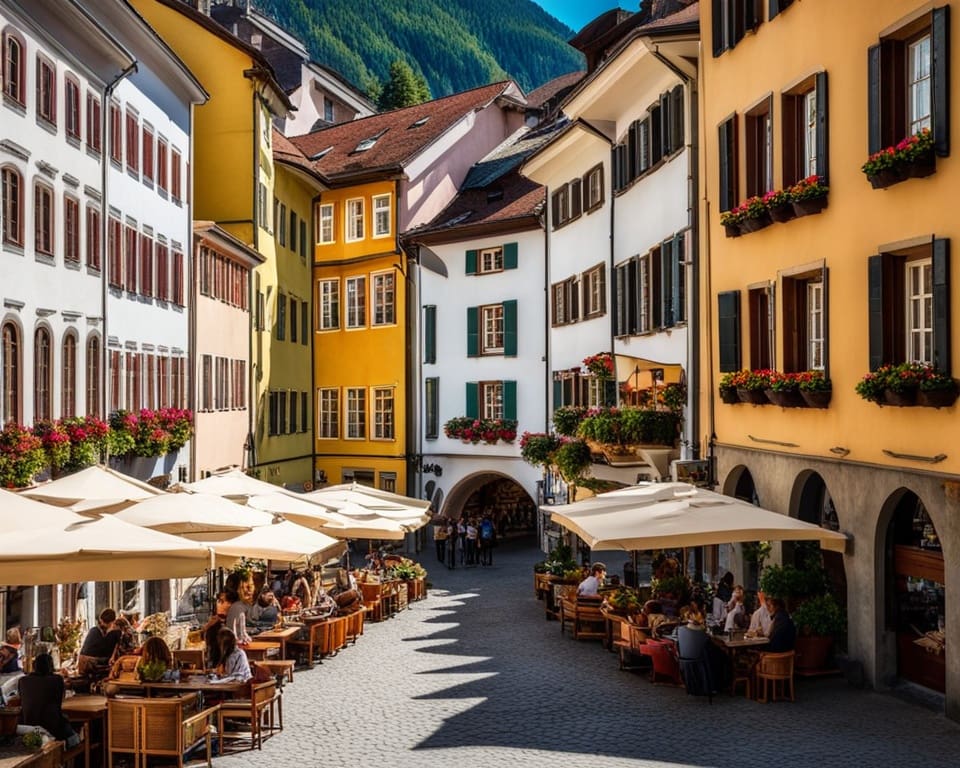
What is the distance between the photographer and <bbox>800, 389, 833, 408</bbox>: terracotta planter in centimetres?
2055

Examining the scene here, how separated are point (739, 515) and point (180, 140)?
2320 cm

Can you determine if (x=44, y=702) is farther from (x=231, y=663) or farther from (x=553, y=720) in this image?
(x=553, y=720)

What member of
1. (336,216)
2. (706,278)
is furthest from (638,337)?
(336,216)

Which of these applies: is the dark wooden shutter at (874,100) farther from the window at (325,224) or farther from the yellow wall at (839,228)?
the window at (325,224)

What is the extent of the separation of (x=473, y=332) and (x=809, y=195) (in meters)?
28.7

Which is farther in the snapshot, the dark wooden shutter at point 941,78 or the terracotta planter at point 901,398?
the terracotta planter at point 901,398

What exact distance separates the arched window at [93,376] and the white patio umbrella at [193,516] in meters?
9.62

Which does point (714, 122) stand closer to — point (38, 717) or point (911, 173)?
point (911, 173)

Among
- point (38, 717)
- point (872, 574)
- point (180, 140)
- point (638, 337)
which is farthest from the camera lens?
point (180, 140)

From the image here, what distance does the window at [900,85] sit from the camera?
17.9 meters

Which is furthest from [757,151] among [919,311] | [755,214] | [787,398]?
[919,311]

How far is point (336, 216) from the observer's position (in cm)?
5450

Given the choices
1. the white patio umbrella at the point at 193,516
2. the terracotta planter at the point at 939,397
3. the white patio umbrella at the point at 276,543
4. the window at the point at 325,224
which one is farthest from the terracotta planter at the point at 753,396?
the window at the point at 325,224

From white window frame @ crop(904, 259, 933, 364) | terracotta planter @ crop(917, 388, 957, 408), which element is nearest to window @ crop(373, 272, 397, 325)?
white window frame @ crop(904, 259, 933, 364)
